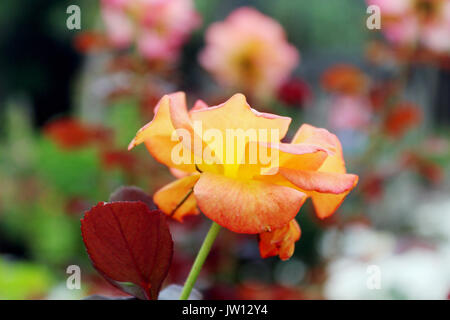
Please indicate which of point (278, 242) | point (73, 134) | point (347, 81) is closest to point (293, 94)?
point (347, 81)

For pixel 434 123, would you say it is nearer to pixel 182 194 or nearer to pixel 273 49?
pixel 273 49

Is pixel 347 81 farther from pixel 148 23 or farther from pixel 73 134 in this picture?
pixel 73 134

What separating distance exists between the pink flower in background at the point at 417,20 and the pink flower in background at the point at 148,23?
305mm

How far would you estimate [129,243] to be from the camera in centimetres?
22

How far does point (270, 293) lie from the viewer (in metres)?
0.65

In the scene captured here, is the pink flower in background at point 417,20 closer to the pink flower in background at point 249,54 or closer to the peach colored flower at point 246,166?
the pink flower in background at point 249,54

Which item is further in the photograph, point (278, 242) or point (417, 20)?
point (417, 20)

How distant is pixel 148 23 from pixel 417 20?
0.41 metres

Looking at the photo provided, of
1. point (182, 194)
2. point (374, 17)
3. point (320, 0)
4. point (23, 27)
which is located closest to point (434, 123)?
point (320, 0)

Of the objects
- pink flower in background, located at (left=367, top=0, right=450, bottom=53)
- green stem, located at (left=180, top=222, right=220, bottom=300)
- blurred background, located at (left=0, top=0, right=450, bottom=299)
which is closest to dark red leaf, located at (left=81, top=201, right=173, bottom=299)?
green stem, located at (left=180, top=222, right=220, bottom=300)

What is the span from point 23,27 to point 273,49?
4560mm

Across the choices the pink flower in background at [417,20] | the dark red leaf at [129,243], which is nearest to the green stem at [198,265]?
the dark red leaf at [129,243]

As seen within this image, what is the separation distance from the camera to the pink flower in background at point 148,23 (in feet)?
2.59

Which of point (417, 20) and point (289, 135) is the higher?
point (417, 20)
